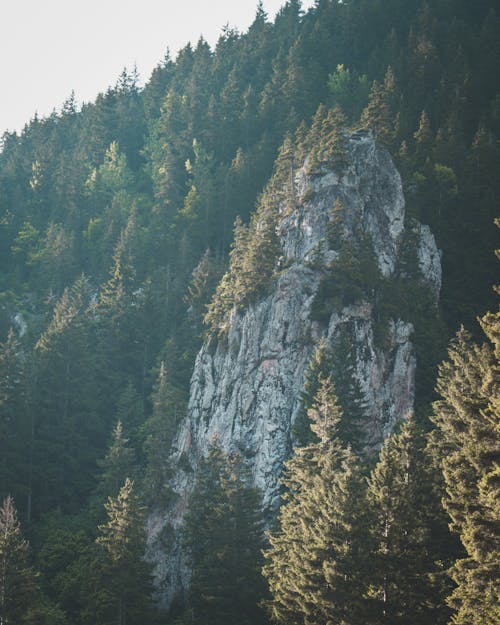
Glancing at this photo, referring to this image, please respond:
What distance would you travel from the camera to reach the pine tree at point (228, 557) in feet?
114

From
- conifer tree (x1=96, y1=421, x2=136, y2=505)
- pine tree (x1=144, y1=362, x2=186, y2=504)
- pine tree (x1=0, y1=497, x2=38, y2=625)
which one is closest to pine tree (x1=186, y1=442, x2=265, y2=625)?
pine tree (x1=0, y1=497, x2=38, y2=625)

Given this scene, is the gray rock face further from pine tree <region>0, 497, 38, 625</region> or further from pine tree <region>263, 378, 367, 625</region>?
pine tree <region>0, 497, 38, 625</region>

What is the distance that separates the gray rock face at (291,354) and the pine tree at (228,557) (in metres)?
6.74

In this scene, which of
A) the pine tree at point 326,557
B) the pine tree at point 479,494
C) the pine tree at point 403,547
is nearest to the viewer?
the pine tree at point 479,494

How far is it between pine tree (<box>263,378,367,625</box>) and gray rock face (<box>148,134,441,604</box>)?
13896 millimetres

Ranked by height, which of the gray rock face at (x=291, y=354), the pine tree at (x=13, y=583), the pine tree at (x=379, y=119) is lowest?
the pine tree at (x=13, y=583)

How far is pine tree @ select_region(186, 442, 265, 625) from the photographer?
114ft

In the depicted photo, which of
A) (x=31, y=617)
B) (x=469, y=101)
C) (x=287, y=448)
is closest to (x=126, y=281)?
(x=287, y=448)

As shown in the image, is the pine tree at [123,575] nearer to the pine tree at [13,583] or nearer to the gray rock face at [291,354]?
the pine tree at [13,583]

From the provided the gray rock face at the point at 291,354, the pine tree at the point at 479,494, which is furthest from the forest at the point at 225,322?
the gray rock face at the point at 291,354

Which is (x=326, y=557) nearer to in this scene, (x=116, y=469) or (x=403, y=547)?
(x=403, y=547)

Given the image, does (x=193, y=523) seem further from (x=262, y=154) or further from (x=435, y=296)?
(x=262, y=154)

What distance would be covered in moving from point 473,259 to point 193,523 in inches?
1428

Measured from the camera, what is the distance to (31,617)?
31.1 meters
